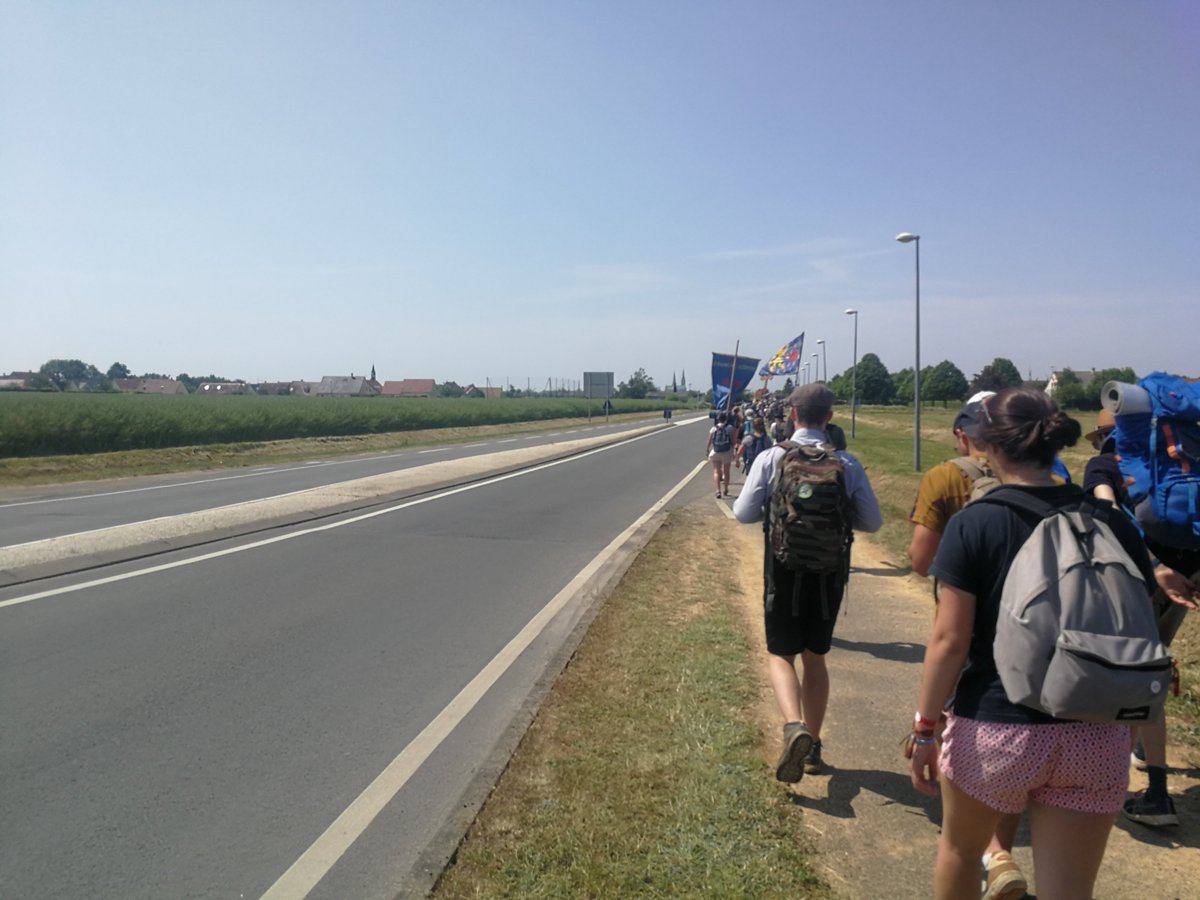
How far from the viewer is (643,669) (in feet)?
18.6

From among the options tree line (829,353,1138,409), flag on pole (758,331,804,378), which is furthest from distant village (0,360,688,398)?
flag on pole (758,331,804,378)

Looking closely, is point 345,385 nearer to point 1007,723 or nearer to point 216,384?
point 216,384

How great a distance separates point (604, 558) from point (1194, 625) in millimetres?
5653

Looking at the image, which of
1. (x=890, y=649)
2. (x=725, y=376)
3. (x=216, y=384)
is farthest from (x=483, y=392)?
(x=890, y=649)

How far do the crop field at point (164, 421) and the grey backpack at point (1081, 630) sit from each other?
3030 cm

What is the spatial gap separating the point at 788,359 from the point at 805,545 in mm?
26661

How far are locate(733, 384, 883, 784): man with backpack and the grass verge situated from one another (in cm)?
36

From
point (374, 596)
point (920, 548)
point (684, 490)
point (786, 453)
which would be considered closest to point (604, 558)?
point (374, 596)

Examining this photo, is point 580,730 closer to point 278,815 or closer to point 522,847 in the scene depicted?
point 522,847

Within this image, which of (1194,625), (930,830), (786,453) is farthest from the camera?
(1194,625)

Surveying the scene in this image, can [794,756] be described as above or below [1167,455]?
below

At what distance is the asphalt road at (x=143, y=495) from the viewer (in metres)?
12.7

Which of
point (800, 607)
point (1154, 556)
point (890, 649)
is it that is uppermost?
point (1154, 556)

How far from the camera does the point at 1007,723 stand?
7.73 feet
